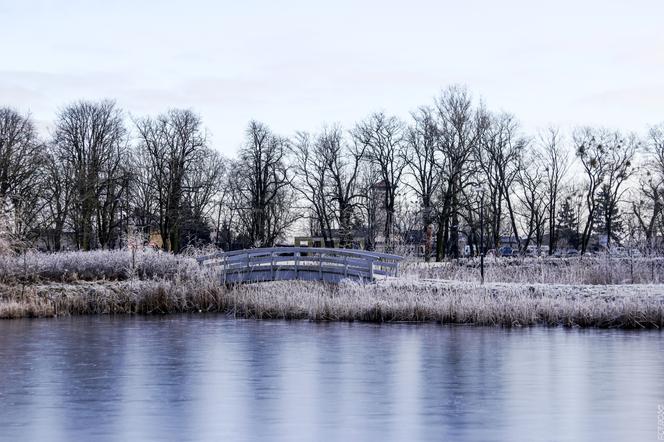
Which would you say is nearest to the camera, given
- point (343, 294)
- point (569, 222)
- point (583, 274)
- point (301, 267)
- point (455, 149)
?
point (343, 294)

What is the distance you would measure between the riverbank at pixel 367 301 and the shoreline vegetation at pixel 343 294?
0.09 feet

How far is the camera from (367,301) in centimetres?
2492

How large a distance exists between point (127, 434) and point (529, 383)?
22.8ft

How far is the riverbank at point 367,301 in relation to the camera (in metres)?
22.8

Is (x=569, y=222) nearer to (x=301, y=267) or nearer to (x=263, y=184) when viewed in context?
(x=263, y=184)

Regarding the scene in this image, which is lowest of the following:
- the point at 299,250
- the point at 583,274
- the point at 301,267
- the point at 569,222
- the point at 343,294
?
the point at 343,294

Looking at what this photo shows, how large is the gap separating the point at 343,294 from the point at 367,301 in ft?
7.00

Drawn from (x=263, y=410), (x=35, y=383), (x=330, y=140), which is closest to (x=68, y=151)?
(x=330, y=140)

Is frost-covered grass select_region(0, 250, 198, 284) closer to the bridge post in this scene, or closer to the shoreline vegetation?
the shoreline vegetation

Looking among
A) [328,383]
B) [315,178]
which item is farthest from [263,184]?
[328,383]

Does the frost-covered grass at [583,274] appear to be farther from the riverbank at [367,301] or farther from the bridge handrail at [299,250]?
the riverbank at [367,301]

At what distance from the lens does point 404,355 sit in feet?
61.0

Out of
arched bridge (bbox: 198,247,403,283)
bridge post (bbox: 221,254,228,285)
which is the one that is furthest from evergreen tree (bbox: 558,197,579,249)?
bridge post (bbox: 221,254,228,285)

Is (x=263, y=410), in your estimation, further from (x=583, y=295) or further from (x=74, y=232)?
(x=74, y=232)
